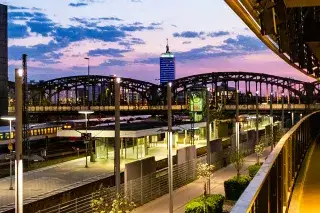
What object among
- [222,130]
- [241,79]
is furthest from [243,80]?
[222,130]

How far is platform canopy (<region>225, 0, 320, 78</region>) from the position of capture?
707cm

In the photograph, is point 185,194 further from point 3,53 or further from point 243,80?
point 243,80

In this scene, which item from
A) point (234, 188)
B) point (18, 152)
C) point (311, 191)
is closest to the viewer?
point (311, 191)

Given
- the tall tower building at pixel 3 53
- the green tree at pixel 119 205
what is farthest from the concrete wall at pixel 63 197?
the tall tower building at pixel 3 53

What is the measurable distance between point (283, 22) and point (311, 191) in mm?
3527

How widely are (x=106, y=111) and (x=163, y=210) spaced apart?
5033 inches

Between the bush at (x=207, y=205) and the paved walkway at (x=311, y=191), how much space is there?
9.37 metres

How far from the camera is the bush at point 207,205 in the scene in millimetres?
22844

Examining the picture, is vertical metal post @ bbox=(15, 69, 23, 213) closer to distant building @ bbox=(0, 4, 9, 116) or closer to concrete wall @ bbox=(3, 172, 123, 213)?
concrete wall @ bbox=(3, 172, 123, 213)

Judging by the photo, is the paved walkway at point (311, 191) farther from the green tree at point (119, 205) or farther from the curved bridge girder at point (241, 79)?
the curved bridge girder at point (241, 79)

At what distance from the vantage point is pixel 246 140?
178 feet

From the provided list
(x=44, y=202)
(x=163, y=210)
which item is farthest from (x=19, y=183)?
(x=163, y=210)

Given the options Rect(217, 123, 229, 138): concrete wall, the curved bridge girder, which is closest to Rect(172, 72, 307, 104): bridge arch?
the curved bridge girder

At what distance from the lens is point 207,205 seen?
76.1ft
